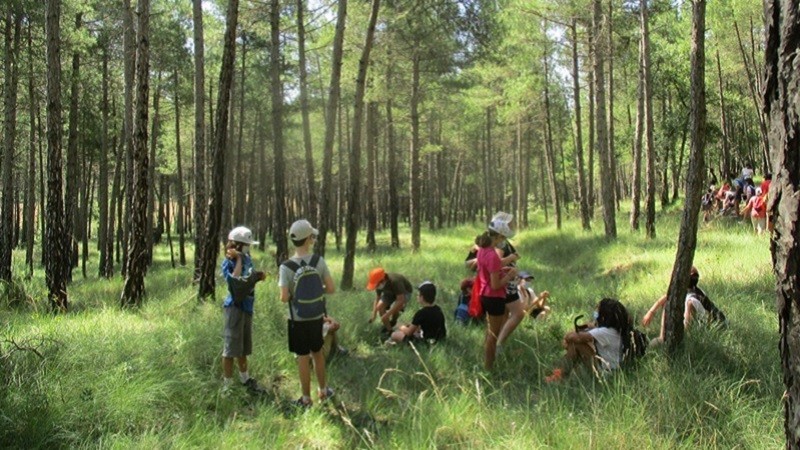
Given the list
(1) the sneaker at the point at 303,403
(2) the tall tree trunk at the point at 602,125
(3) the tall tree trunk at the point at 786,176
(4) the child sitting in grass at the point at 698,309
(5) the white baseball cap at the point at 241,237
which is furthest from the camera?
(2) the tall tree trunk at the point at 602,125

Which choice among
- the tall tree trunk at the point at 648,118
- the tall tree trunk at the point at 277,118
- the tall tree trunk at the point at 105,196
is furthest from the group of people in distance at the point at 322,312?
the tall tree trunk at the point at 105,196

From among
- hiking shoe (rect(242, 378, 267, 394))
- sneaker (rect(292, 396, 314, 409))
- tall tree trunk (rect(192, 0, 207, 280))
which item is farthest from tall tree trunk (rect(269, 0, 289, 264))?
sneaker (rect(292, 396, 314, 409))

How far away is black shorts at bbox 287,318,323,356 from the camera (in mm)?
5430

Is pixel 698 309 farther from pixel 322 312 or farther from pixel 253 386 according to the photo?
pixel 253 386

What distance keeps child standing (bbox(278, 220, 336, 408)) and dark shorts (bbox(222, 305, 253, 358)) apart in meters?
0.60

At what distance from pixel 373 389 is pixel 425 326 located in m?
1.94

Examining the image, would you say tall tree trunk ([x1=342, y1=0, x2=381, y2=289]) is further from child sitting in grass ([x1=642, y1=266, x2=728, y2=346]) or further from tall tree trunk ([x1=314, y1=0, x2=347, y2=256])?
child sitting in grass ([x1=642, y1=266, x2=728, y2=346])

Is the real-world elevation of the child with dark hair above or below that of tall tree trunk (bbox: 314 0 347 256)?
below

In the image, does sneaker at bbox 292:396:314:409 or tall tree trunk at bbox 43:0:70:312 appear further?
tall tree trunk at bbox 43:0:70:312

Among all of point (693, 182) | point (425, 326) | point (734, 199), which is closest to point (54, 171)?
point (425, 326)

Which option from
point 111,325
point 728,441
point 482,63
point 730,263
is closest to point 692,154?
point 728,441

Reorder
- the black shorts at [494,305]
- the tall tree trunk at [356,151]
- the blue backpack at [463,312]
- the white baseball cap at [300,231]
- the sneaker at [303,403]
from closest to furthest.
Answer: the sneaker at [303,403] < the white baseball cap at [300,231] < the black shorts at [494,305] < the blue backpack at [463,312] < the tall tree trunk at [356,151]

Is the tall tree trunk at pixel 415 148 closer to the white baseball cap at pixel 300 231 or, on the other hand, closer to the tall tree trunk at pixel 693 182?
the tall tree trunk at pixel 693 182

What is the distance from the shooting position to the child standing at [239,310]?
18.6 feet
